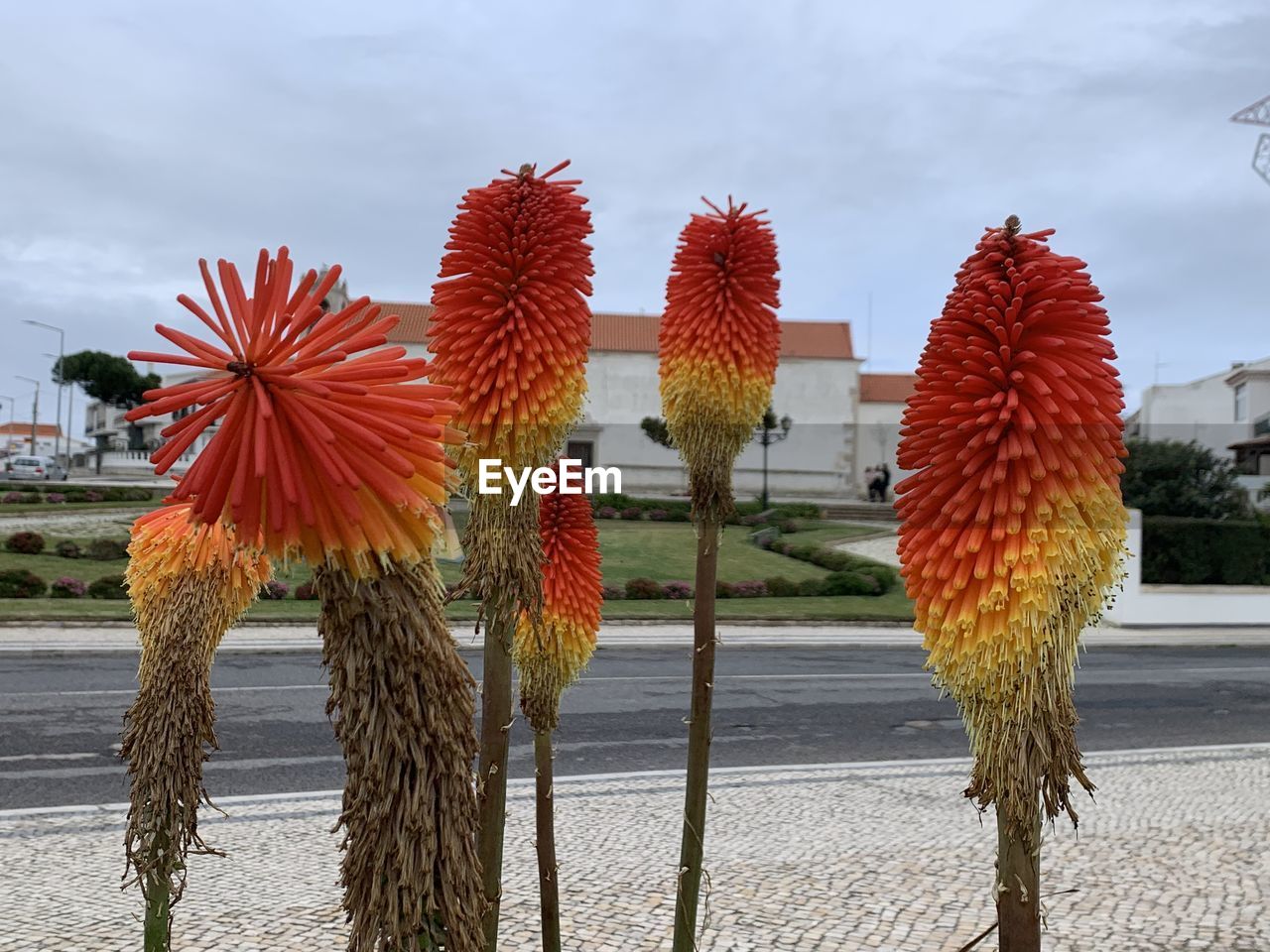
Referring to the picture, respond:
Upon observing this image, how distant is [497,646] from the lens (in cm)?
349

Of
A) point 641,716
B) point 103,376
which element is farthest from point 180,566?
point 103,376

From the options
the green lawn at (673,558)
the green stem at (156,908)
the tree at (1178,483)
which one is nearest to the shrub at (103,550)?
the green lawn at (673,558)

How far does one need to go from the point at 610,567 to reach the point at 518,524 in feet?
87.8

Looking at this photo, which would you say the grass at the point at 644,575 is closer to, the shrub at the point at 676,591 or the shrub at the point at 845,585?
the shrub at the point at 676,591

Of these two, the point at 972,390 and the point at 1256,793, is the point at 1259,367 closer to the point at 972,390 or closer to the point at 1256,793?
the point at 1256,793

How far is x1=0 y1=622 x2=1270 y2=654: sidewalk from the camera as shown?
18.7 m

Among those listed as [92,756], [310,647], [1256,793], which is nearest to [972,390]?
[1256,793]

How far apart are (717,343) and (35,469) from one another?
61673mm

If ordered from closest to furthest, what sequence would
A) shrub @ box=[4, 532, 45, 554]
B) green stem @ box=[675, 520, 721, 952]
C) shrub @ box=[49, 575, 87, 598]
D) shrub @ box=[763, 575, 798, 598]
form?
green stem @ box=[675, 520, 721, 952], shrub @ box=[49, 575, 87, 598], shrub @ box=[4, 532, 45, 554], shrub @ box=[763, 575, 798, 598]

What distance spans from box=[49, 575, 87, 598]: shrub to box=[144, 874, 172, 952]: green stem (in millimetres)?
21771

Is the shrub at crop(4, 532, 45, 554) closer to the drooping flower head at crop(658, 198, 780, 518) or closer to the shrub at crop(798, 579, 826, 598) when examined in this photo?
the shrub at crop(798, 579, 826, 598)

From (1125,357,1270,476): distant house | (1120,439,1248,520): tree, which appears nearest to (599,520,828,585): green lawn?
(1120,439,1248,520): tree

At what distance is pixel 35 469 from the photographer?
188ft

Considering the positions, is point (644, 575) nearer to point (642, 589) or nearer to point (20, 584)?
point (642, 589)
